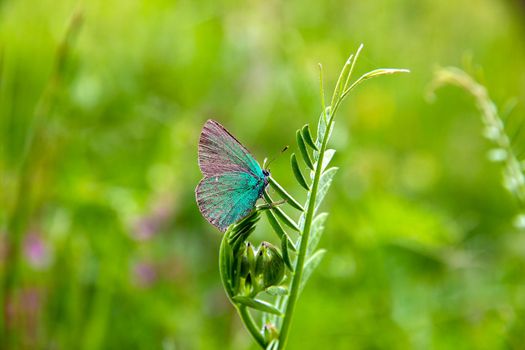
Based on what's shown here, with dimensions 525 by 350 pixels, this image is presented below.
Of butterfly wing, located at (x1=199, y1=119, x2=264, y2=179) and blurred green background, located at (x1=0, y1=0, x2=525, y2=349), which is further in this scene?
blurred green background, located at (x1=0, y1=0, x2=525, y2=349)

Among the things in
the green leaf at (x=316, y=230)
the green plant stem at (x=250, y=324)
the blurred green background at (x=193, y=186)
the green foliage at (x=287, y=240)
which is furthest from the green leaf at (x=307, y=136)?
the blurred green background at (x=193, y=186)

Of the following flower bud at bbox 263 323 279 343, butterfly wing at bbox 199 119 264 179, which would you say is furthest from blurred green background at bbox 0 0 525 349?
butterfly wing at bbox 199 119 264 179

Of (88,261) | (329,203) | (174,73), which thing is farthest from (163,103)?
(88,261)

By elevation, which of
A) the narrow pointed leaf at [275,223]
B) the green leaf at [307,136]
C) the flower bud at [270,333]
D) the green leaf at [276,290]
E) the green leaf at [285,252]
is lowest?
the flower bud at [270,333]

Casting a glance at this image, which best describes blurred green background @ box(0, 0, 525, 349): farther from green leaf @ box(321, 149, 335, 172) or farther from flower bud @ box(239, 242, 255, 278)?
green leaf @ box(321, 149, 335, 172)

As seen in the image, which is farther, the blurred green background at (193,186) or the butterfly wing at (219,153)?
the blurred green background at (193,186)

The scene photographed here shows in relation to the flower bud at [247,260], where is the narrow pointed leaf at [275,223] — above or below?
above

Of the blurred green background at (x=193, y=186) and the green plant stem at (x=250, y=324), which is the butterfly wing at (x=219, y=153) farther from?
the blurred green background at (x=193, y=186)

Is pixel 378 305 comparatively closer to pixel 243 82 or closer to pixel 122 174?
pixel 122 174
